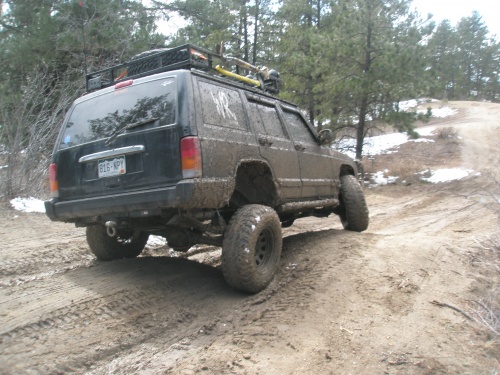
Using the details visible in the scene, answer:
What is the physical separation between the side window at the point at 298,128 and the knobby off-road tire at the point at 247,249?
5.07 ft

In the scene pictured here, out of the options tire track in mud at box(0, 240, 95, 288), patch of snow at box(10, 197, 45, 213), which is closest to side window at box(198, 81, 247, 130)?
tire track in mud at box(0, 240, 95, 288)

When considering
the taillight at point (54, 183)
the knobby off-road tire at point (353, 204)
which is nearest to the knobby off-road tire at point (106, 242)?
the taillight at point (54, 183)

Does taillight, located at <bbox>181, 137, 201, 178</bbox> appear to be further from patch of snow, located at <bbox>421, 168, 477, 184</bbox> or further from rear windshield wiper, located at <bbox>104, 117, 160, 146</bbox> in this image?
patch of snow, located at <bbox>421, 168, 477, 184</bbox>

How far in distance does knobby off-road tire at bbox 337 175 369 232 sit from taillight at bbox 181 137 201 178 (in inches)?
137

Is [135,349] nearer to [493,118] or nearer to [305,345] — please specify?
[305,345]

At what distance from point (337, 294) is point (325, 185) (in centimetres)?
215

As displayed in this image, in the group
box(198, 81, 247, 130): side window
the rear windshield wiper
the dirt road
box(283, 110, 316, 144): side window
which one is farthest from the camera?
box(283, 110, 316, 144): side window

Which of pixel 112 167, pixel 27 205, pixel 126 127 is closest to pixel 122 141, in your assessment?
pixel 126 127

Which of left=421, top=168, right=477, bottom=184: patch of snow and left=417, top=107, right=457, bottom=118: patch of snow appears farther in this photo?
left=417, top=107, right=457, bottom=118: patch of snow

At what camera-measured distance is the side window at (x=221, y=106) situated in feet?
11.9

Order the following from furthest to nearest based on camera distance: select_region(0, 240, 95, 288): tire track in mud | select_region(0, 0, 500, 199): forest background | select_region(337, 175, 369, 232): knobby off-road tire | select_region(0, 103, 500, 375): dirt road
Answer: select_region(0, 0, 500, 199): forest background → select_region(337, 175, 369, 232): knobby off-road tire → select_region(0, 240, 95, 288): tire track in mud → select_region(0, 103, 500, 375): dirt road

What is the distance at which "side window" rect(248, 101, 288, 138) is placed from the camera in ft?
14.3

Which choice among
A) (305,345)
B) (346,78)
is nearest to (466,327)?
(305,345)

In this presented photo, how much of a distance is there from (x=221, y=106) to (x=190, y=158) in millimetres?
796
